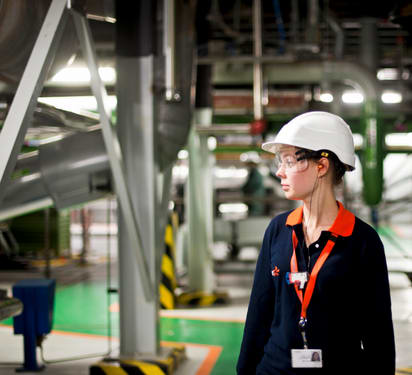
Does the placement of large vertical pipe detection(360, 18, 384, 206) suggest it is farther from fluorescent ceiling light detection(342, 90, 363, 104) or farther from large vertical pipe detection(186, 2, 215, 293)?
fluorescent ceiling light detection(342, 90, 363, 104)

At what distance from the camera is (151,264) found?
4.95m

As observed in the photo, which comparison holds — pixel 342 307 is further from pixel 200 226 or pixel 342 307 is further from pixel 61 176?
pixel 200 226

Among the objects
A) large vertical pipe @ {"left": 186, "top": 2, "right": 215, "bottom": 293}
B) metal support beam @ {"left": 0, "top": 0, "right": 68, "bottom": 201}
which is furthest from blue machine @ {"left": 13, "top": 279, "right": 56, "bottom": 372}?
large vertical pipe @ {"left": 186, "top": 2, "right": 215, "bottom": 293}

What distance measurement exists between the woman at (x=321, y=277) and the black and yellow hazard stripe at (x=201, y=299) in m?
6.53

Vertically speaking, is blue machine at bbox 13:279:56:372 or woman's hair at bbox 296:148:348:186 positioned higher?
woman's hair at bbox 296:148:348:186

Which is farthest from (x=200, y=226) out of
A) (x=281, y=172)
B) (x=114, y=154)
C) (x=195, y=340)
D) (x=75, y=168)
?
(x=281, y=172)

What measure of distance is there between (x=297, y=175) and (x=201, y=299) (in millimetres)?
6832

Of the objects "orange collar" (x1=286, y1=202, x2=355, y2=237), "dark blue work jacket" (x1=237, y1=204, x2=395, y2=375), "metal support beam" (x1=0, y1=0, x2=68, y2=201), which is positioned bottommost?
"dark blue work jacket" (x1=237, y1=204, x2=395, y2=375)

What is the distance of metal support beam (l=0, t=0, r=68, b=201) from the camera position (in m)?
3.00

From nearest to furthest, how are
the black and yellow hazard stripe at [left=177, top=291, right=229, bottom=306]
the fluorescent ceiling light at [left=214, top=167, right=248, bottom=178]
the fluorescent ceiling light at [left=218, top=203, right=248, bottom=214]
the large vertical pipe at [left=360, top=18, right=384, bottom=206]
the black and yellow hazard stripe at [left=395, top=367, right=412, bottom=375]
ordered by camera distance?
the black and yellow hazard stripe at [left=395, top=367, right=412, bottom=375], the large vertical pipe at [left=360, top=18, right=384, bottom=206], the black and yellow hazard stripe at [left=177, top=291, right=229, bottom=306], the fluorescent ceiling light at [left=218, top=203, right=248, bottom=214], the fluorescent ceiling light at [left=214, top=167, right=248, bottom=178]

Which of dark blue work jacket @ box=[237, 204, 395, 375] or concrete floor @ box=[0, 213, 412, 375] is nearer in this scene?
dark blue work jacket @ box=[237, 204, 395, 375]

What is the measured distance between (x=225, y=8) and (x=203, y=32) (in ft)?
5.53

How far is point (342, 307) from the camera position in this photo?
2104mm

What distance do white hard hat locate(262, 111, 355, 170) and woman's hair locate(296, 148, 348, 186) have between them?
3 centimetres
